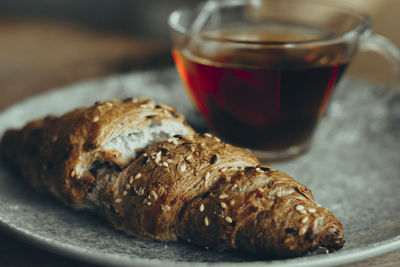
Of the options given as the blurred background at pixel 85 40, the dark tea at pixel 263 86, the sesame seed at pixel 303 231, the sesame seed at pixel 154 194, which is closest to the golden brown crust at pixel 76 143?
the sesame seed at pixel 154 194

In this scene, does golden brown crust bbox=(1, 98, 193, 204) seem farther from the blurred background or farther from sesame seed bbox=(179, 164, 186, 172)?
the blurred background

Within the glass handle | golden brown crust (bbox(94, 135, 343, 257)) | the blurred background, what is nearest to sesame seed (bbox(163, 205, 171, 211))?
golden brown crust (bbox(94, 135, 343, 257))

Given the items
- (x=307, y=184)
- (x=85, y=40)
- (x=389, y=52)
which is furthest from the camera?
(x=85, y=40)

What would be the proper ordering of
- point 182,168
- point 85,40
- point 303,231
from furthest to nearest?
point 85,40
point 182,168
point 303,231

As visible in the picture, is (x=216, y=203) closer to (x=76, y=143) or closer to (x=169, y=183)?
(x=169, y=183)

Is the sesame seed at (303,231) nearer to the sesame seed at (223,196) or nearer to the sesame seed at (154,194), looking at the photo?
the sesame seed at (223,196)

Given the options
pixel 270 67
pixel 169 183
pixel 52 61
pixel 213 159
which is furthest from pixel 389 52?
pixel 52 61
